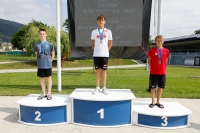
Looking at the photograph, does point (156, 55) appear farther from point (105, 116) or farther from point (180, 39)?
point (180, 39)

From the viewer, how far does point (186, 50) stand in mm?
37000

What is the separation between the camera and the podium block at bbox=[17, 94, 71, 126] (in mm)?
3855

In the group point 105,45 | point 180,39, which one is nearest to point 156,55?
point 105,45

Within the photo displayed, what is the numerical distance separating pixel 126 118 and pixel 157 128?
0.63 m

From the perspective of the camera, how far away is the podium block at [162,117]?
12.2ft

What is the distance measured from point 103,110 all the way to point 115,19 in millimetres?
3706

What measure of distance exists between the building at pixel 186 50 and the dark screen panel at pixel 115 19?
2840cm

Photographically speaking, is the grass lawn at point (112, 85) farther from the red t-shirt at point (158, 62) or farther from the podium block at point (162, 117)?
the podium block at point (162, 117)

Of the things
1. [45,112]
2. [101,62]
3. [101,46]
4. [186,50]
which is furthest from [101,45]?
[186,50]

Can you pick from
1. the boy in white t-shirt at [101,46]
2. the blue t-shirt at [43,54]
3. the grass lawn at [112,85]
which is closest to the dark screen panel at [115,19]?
the grass lawn at [112,85]

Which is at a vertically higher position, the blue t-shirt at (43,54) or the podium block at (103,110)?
the blue t-shirt at (43,54)

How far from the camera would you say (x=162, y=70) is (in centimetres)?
412

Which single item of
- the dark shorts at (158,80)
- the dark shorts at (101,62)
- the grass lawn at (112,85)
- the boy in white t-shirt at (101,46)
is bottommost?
the grass lawn at (112,85)

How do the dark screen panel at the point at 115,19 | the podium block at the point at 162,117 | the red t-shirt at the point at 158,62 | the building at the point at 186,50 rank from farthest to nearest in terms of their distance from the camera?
the building at the point at 186,50, the dark screen panel at the point at 115,19, the red t-shirt at the point at 158,62, the podium block at the point at 162,117
